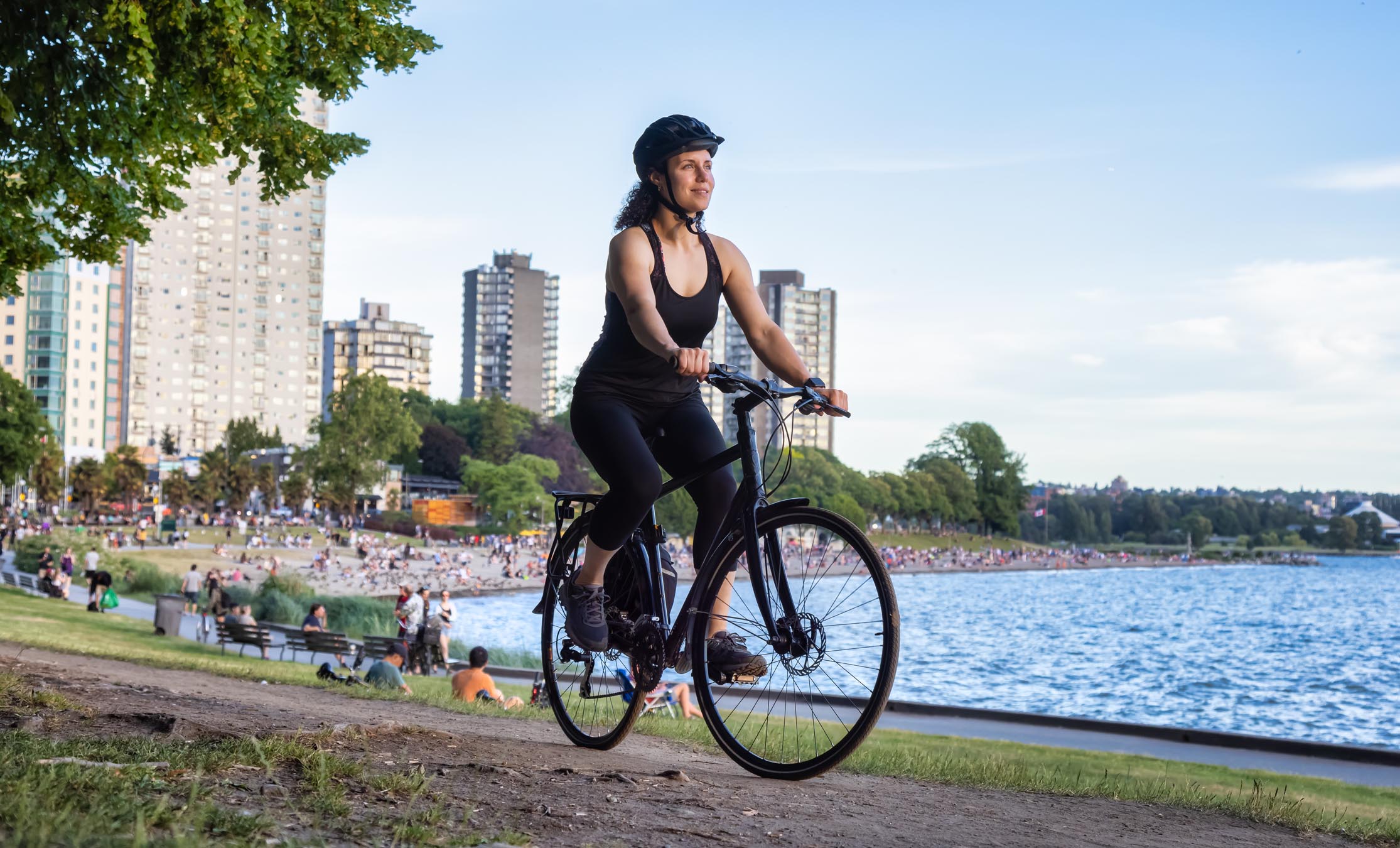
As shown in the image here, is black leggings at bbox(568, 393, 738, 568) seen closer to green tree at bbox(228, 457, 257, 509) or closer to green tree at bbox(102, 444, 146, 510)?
green tree at bbox(228, 457, 257, 509)

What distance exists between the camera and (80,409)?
12825cm

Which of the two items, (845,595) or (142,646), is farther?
(142,646)

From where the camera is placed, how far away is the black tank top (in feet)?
15.1

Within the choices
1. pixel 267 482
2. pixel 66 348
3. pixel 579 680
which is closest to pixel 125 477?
pixel 267 482

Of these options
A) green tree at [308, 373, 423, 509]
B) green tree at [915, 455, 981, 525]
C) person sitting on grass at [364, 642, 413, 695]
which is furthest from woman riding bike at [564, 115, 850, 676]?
green tree at [915, 455, 981, 525]

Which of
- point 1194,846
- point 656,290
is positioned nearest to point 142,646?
point 656,290

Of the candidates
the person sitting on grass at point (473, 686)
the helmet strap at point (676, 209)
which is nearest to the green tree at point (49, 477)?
the person sitting on grass at point (473, 686)

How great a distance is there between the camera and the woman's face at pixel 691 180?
15.2 ft

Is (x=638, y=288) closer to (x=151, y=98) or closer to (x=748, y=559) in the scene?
(x=748, y=559)

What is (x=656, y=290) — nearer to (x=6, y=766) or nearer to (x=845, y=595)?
(x=845, y=595)

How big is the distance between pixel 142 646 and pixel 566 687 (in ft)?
52.6

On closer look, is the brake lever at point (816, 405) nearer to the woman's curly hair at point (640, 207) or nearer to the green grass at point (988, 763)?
the woman's curly hair at point (640, 207)

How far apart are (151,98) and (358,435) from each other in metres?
89.1

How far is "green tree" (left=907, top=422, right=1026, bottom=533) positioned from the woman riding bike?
15411 cm
